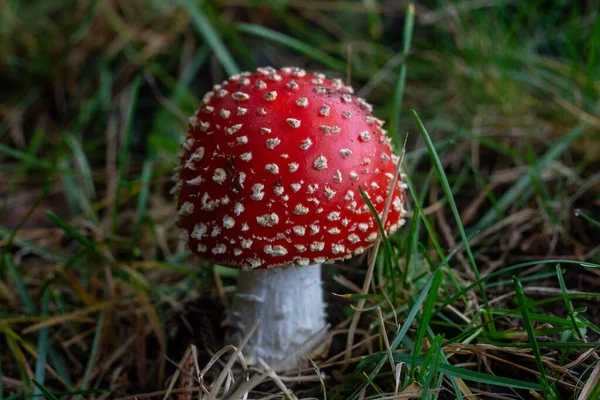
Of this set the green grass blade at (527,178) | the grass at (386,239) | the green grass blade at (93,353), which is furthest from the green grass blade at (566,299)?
the green grass blade at (93,353)

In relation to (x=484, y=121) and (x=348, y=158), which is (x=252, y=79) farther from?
(x=484, y=121)

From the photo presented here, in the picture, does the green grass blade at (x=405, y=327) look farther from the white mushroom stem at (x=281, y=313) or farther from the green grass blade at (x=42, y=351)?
the green grass blade at (x=42, y=351)

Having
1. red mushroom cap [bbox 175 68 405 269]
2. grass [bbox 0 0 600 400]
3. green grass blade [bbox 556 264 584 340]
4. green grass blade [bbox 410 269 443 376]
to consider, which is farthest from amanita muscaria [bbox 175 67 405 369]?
green grass blade [bbox 556 264 584 340]

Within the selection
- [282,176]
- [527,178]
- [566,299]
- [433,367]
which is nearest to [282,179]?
[282,176]

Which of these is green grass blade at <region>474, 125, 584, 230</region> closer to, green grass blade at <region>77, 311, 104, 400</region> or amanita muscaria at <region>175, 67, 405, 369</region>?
amanita muscaria at <region>175, 67, 405, 369</region>

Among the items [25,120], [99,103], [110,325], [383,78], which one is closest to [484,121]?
[383,78]

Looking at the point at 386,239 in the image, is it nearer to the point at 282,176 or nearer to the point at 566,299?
the point at 282,176

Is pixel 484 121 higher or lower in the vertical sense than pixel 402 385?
higher
